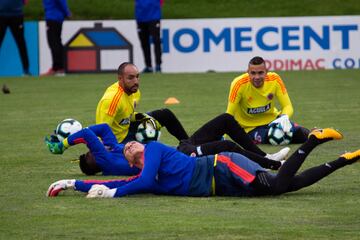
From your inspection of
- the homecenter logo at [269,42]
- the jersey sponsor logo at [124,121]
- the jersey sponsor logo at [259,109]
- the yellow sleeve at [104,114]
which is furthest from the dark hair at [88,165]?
the homecenter logo at [269,42]

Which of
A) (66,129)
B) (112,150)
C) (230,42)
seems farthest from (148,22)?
(112,150)

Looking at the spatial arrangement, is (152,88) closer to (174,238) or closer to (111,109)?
(111,109)

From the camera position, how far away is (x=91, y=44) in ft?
101

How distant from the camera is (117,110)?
14.1m

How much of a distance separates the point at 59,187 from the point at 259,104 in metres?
5.71

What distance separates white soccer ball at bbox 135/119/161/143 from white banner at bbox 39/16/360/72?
15.8 meters

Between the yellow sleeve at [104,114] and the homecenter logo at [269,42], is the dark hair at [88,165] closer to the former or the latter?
the yellow sleeve at [104,114]

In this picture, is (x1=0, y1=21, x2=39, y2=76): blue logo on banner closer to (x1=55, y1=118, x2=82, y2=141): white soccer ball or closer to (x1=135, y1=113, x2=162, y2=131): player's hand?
(x1=135, y1=113, x2=162, y2=131): player's hand

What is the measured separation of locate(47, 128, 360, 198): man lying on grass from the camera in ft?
35.9

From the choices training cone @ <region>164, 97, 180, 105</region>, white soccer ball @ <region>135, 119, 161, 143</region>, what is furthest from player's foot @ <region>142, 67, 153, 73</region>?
white soccer ball @ <region>135, 119, 161, 143</region>

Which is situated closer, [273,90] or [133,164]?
[133,164]

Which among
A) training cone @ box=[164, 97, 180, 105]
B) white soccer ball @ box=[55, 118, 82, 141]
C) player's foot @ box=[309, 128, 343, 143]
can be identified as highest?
player's foot @ box=[309, 128, 343, 143]

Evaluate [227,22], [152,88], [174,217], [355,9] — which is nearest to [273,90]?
[174,217]

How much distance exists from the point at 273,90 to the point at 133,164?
5.59 m
